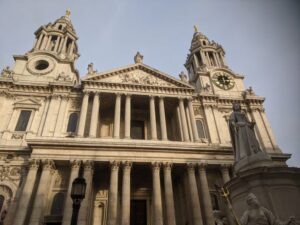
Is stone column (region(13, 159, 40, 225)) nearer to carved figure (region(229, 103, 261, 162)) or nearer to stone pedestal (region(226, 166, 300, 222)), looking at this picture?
stone pedestal (region(226, 166, 300, 222))

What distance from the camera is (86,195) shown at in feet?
55.1

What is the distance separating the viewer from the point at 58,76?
26.2m

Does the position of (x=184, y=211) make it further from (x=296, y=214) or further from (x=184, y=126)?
(x=296, y=214)

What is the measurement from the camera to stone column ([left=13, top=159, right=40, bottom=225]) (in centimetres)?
1570

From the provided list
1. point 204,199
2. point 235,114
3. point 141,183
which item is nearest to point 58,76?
point 141,183

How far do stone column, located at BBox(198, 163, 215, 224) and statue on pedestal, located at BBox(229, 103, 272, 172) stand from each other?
9.06 meters

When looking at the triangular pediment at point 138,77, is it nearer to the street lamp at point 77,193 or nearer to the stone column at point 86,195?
the stone column at point 86,195

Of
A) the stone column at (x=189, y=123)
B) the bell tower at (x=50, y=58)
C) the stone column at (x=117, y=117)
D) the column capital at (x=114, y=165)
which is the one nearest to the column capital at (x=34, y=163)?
the column capital at (x=114, y=165)

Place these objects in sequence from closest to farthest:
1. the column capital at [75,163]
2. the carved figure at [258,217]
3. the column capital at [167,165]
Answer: the carved figure at [258,217], the column capital at [75,163], the column capital at [167,165]

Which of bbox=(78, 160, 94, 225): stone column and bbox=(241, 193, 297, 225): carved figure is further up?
bbox=(78, 160, 94, 225): stone column

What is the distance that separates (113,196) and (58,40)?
23.8 metres

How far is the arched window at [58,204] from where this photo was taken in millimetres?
17580

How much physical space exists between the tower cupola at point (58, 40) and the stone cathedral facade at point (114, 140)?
0.66 ft

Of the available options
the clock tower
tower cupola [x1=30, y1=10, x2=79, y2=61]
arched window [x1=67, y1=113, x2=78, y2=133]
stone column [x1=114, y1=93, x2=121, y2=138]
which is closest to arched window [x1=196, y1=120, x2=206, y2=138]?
the clock tower
